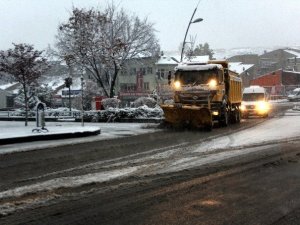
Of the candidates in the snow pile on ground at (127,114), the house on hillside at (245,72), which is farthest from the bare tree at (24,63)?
the house on hillside at (245,72)

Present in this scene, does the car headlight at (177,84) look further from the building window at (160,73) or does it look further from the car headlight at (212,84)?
the building window at (160,73)

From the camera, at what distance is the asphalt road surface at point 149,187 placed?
6613mm

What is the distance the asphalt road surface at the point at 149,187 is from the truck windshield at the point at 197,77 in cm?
861

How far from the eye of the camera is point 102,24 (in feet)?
142

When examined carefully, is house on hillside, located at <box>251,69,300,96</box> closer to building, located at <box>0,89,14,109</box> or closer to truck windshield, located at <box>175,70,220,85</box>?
building, located at <box>0,89,14,109</box>

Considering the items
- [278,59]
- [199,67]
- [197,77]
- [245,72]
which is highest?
[278,59]

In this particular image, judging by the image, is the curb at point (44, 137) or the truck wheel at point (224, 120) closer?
the curb at point (44, 137)

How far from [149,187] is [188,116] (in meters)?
13.2

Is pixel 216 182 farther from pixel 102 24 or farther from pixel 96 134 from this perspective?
pixel 102 24

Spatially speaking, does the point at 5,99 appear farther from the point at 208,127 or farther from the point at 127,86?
the point at 208,127

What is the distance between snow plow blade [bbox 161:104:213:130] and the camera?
2094 centimetres

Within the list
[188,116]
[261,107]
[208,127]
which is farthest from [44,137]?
[261,107]

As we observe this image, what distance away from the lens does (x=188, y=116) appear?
21.5 m

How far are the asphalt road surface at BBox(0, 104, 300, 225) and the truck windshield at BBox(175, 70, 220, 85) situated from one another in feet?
28.2
